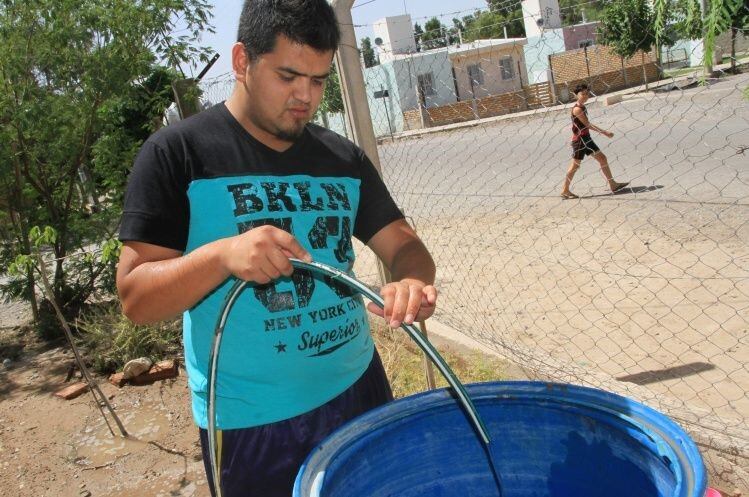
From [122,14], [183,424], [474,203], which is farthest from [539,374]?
[474,203]

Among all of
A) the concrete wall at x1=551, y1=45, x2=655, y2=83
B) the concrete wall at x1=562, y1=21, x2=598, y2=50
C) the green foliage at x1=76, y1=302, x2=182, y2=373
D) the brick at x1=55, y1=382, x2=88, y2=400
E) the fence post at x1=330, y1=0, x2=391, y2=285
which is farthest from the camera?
the concrete wall at x1=562, y1=21, x2=598, y2=50

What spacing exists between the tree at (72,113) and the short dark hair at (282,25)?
3830 millimetres

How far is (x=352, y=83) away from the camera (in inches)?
114

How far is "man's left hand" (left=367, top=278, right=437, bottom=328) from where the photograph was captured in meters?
1.17

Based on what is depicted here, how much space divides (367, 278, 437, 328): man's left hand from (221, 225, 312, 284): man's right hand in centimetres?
17

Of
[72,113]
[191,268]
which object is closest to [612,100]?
[72,113]

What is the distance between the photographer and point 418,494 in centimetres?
132

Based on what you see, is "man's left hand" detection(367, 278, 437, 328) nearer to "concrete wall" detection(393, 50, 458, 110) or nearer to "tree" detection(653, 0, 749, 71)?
"tree" detection(653, 0, 749, 71)

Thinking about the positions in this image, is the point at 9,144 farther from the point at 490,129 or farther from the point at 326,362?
the point at 490,129

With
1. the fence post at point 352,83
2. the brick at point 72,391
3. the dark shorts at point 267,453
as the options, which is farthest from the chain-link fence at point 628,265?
the brick at point 72,391

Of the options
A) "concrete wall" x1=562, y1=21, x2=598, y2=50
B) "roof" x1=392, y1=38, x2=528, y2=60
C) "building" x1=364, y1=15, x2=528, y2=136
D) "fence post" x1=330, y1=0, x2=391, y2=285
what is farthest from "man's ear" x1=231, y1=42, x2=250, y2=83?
"concrete wall" x1=562, y1=21, x2=598, y2=50

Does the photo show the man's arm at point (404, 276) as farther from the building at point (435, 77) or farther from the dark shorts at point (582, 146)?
the building at point (435, 77)

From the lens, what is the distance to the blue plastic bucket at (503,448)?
44.6 inches

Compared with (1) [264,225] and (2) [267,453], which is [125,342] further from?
(1) [264,225]
